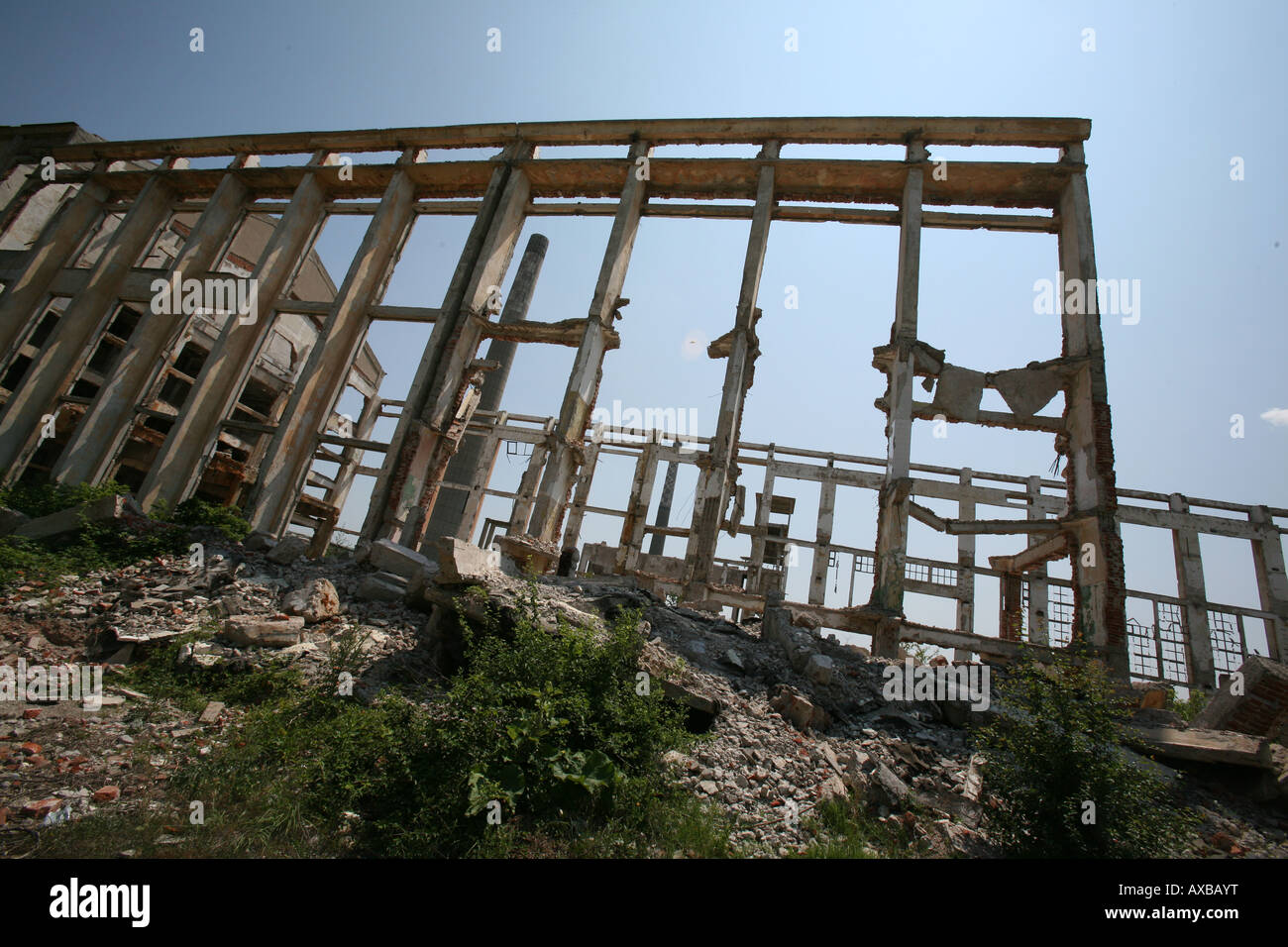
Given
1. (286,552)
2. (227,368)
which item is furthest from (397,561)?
(227,368)

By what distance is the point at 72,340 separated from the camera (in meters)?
12.8

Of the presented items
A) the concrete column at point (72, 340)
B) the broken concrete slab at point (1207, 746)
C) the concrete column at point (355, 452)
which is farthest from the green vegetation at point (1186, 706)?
the concrete column at point (72, 340)

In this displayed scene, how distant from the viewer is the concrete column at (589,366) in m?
10.2

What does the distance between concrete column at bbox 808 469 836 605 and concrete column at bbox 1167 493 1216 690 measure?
10123 millimetres

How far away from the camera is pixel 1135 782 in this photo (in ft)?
11.1

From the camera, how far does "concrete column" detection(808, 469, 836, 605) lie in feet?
58.4

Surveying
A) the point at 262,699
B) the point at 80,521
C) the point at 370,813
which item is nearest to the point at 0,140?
the point at 80,521

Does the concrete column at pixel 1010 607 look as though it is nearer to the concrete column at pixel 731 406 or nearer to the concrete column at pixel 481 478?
the concrete column at pixel 731 406

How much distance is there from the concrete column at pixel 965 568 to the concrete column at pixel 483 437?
52.4ft

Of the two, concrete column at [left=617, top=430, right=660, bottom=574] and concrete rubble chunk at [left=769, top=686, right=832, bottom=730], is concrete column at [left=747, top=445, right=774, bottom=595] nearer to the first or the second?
concrete column at [left=617, top=430, right=660, bottom=574]

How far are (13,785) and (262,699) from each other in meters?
1.54
